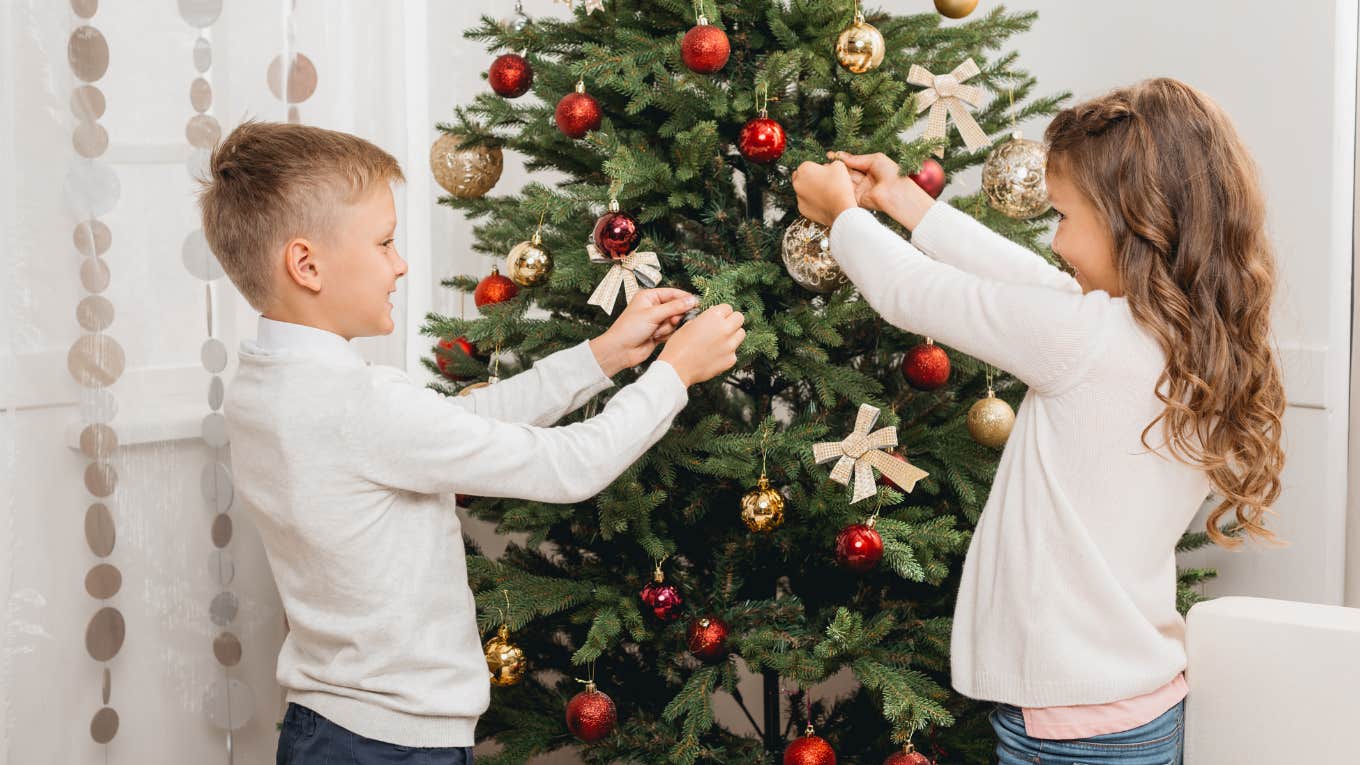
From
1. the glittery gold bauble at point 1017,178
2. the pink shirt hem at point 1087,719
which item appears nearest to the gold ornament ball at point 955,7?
the glittery gold bauble at point 1017,178

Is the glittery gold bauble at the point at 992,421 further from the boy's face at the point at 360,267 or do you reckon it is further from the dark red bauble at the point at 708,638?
the boy's face at the point at 360,267

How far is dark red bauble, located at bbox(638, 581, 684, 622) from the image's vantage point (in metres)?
1.48

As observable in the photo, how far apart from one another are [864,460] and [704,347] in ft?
0.84

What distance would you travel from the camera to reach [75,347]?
1701 mm

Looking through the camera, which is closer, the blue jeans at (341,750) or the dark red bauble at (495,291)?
the blue jeans at (341,750)

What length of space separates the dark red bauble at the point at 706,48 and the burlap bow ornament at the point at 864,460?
1.49 ft

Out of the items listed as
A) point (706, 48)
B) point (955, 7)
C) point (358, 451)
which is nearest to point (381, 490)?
point (358, 451)

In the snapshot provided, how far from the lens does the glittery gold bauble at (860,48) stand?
4.56ft

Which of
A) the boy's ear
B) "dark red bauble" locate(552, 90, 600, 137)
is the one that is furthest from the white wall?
"dark red bauble" locate(552, 90, 600, 137)

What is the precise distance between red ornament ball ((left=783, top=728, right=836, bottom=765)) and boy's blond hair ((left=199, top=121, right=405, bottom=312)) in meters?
0.86

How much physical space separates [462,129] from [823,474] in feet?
2.54

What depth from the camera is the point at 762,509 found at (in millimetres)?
1428

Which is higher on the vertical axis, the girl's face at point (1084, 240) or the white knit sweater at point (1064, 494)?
the girl's face at point (1084, 240)

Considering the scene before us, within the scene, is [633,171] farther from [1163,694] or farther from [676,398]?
[1163,694]
